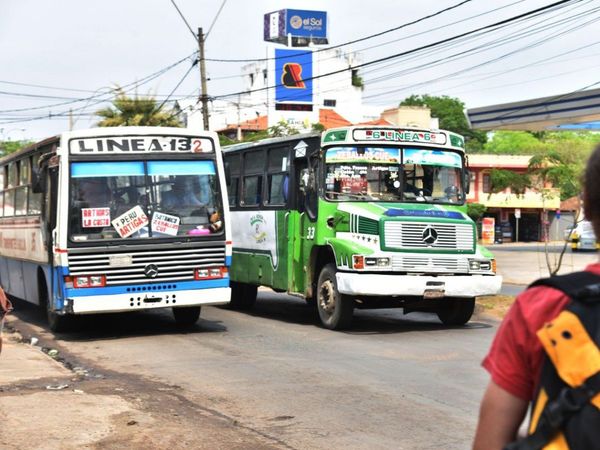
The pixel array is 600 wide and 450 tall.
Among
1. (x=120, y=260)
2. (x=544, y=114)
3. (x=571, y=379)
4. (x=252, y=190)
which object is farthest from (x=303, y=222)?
(x=544, y=114)

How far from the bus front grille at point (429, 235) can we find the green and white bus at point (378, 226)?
1 centimetres

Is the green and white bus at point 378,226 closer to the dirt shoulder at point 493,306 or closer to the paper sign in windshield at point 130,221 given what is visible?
the paper sign in windshield at point 130,221

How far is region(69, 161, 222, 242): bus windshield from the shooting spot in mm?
13469

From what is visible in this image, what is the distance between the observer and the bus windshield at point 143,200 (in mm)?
13469

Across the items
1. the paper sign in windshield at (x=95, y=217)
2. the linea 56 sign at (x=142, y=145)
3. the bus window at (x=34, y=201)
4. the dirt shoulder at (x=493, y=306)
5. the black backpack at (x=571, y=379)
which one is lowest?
the dirt shoulder at (x=493, y=306)

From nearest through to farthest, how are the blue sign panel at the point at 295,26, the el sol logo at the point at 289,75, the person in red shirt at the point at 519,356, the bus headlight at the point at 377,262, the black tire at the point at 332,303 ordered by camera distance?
the person in red shirt at the point at 519,356
the bus headlight at the point at 377,262
the black tire at the point at 332,303
the el sol logo at the point at 289,75
the blue sign panel at the point at 295,26

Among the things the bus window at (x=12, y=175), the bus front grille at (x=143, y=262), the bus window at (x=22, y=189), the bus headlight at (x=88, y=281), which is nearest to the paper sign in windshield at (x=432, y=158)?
the bus front grille at (x=143, y=262)

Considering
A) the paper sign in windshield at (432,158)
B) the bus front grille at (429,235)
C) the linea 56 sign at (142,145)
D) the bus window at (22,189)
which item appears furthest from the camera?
the bus window at (22,189)

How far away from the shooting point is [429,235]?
1417cm

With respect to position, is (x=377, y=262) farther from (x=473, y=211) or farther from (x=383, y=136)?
(x=473, y=211)

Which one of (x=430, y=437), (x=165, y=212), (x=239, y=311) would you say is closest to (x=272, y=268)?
(x=239, y=311)

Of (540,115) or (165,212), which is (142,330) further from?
(540,115)

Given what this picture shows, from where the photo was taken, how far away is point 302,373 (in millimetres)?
10477

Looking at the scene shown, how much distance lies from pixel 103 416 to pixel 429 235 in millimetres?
7071
